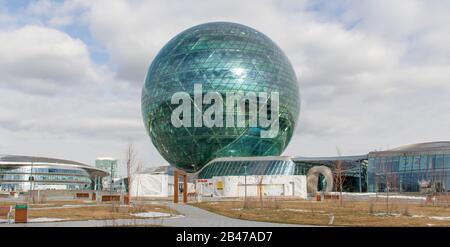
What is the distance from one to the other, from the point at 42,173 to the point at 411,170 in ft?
317

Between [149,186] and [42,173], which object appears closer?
[149,186]

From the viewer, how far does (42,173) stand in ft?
424

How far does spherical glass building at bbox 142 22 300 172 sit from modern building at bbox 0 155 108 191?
178ft

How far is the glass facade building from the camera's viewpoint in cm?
6338

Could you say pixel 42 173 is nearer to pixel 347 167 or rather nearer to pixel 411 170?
pixel 347 167

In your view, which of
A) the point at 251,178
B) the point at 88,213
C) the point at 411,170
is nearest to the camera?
the point at 88,213

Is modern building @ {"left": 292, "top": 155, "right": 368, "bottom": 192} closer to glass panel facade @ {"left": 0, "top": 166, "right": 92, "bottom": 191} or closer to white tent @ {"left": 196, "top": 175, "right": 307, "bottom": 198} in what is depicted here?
white tent @ {"left": 196, "top": 175, "right": 307, "bottom": 198}

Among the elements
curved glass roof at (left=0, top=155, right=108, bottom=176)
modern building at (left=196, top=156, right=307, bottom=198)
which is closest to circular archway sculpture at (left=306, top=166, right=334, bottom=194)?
modern building at (left=196, top=156, right=307, bottom=198)

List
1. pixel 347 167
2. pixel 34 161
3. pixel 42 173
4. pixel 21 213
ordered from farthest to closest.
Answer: pixel 42 173, pixel 34 161, pixel 347 167, pixel 21 213

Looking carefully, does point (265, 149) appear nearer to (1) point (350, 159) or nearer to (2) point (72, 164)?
(1) point (350, 159)

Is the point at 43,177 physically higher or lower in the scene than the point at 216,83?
lower

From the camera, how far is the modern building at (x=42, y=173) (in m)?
124

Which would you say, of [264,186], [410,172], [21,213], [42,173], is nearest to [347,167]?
[410,172]

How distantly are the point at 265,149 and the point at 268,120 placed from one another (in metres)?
5.03
